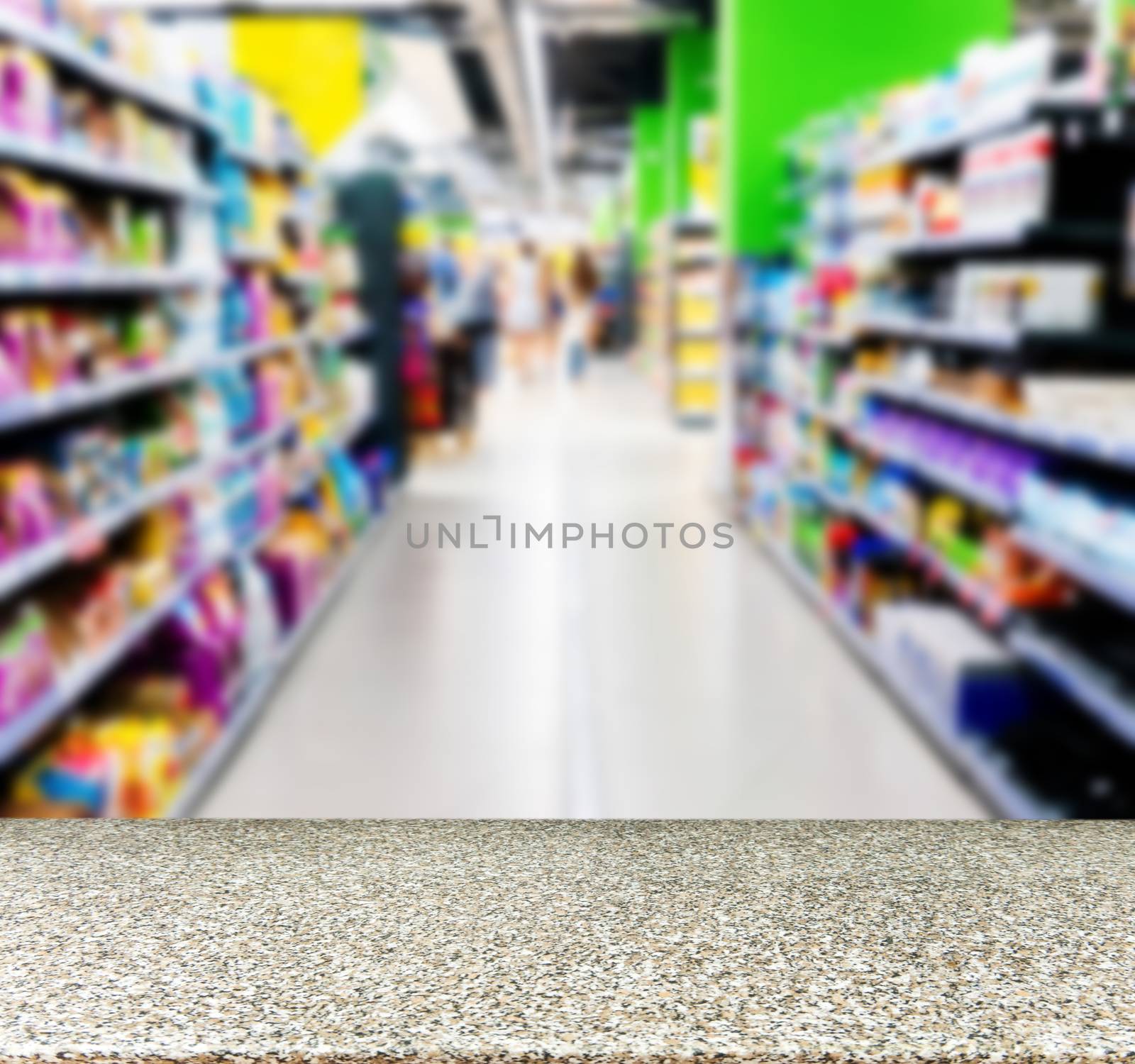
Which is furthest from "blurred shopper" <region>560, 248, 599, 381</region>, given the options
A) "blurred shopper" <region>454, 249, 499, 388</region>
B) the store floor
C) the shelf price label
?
the shelf price label

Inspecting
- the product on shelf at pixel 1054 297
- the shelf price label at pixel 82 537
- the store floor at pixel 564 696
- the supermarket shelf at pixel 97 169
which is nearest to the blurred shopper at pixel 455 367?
the store floor at pixel 564 696

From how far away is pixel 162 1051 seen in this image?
2.68 feet

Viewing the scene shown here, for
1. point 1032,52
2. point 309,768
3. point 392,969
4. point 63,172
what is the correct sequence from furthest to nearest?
point 309,768, point 1032,52, point 63,172, point 392,969

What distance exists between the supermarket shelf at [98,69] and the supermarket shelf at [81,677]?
1.20m

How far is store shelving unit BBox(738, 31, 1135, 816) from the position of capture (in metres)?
2.91

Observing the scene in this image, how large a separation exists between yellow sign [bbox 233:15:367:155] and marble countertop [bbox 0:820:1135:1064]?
13.9 feet

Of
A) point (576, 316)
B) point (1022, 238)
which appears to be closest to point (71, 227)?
point (1022, 238)

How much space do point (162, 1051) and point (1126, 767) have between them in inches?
102

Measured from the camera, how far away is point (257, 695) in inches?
145

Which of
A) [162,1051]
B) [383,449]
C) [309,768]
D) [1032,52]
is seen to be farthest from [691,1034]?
[383,449]

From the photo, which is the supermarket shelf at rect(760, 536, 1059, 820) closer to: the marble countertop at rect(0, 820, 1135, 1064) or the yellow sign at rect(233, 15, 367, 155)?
the marble countertop at rect(0, 820, 1135, 1064)

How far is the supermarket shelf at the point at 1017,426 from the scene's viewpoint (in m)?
2.56

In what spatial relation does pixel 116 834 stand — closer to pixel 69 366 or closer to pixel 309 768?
pixel 69 366

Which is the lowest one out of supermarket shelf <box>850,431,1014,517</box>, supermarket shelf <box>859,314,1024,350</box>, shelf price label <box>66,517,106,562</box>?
supermarket shelf <box>850,431,1014,517</box>
